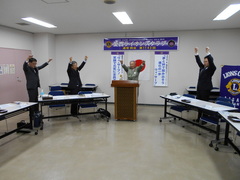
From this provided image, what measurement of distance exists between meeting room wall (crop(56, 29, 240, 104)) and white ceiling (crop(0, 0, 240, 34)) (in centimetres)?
75

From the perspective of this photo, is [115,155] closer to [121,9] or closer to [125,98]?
[125,98]

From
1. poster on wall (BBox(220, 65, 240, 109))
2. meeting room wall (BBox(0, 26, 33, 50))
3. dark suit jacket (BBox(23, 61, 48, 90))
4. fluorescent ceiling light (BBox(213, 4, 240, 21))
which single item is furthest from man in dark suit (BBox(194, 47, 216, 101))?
meeting room wall (BBox(0, 26, 33, 50))

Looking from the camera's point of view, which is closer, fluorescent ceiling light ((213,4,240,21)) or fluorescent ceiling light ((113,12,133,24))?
fluorescent ceiling light ((213,4,240,21))

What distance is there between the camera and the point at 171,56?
6.83 meters

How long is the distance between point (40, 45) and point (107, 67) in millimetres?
2845

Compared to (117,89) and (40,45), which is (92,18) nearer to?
(117,89)

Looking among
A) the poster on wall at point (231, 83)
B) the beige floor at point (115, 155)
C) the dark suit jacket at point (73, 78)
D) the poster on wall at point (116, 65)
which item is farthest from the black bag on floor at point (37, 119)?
the poster on wall at point (231, 83)

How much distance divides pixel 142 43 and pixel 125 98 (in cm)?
293

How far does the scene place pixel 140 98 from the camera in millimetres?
7289

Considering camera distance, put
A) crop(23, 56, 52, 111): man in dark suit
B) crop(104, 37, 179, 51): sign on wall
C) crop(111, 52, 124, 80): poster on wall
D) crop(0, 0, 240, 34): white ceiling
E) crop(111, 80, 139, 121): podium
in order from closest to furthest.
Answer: crop(0, 0, 240, 34): white ceiling, crop(23, 56, 52, 111): man in dark suit, crop(111, 80, 139, 121): podium, crop(104, 37, 179, 51): sign on wall, crop(111, 52, 124, 80): poster on wall

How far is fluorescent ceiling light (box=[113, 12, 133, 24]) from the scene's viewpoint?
4.59 m

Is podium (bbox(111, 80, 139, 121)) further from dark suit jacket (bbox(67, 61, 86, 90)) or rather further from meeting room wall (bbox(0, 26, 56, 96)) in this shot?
meeting room wall (bbox(0, 26, 56, 96))

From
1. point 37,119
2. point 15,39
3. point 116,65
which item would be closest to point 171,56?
point 116,65

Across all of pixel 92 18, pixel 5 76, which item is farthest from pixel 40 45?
pixel 92 18
